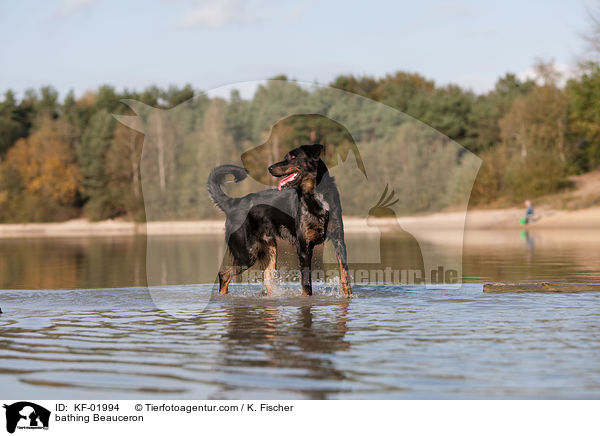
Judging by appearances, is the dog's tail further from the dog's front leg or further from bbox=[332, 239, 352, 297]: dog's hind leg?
bbox=[332, 239, 352, 297]: dog's hind leg

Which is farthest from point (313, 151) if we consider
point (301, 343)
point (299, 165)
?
point (301, 343)

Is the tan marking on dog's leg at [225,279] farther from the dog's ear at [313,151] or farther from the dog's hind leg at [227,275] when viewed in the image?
the dog's ear at [313,151]

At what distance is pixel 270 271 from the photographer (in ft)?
40.8

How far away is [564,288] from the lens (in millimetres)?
11391

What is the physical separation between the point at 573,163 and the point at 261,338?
52.0m

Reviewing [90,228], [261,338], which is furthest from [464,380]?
[90,228]

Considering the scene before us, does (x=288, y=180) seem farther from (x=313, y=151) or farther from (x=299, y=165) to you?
(x=313, y=151)

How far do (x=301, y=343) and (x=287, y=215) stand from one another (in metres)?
4.49

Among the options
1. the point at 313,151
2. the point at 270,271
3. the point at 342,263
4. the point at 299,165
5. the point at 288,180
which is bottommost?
the point at 270,271
